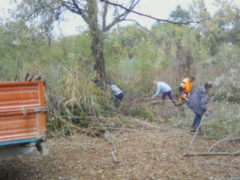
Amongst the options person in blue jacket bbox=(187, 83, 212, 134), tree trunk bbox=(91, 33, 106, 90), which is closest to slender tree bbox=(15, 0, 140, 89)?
tree trunk bbox=(91, 33, 106, 90)

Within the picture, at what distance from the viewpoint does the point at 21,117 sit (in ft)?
11.4

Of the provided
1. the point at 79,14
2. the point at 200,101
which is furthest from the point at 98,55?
the point at 200,101

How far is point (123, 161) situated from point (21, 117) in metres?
2.33

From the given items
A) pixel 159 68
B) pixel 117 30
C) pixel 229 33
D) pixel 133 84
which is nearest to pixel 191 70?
pixel 159 68

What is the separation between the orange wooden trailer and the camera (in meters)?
3.40

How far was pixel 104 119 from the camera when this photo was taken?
7.54 m

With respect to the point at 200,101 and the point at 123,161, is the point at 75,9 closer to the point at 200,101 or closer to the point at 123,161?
the point at 200,101

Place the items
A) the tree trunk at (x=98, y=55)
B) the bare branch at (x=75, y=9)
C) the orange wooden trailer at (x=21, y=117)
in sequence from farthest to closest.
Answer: the tree trunk at (x=98, y=55) < the bare branch at (x=75, y=9) < the orange wooden trailer at (x=21, y=117)

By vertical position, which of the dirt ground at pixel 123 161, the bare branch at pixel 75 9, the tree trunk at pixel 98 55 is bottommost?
the dirt ground at pixel 123 161

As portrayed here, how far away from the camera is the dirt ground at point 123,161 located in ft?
14.3

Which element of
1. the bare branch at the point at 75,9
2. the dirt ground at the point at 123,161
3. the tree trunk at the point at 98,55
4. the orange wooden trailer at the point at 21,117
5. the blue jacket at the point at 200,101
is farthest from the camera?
the tree trunk at the point at 98,55

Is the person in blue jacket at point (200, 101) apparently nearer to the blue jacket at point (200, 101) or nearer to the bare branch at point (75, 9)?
the blue jacket at point (200, 101)

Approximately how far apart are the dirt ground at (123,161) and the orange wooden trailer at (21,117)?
106 centimetres

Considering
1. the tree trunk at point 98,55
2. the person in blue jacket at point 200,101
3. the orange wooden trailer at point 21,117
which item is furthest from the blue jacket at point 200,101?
the orange wooden trailer at point 21,117
